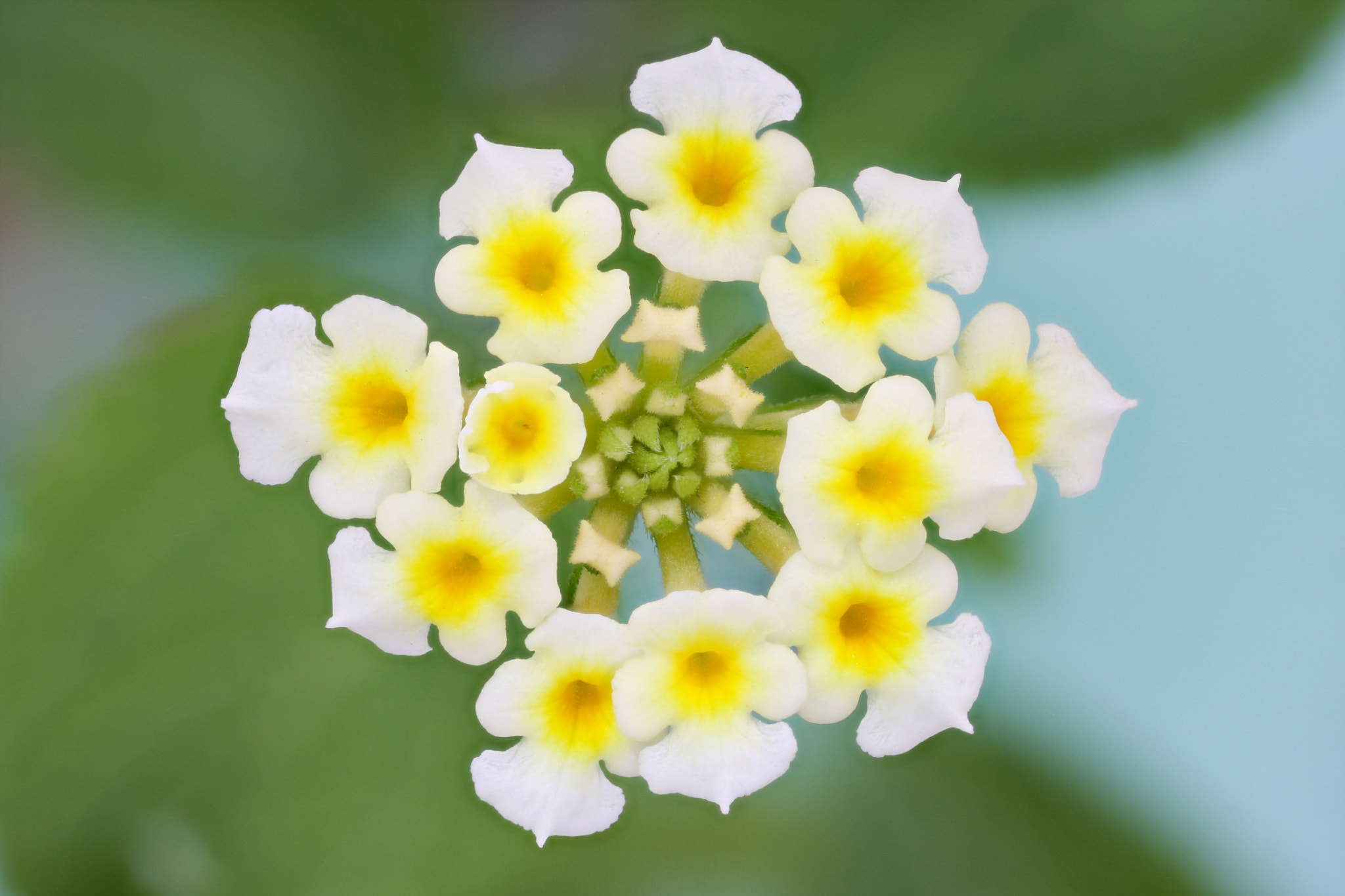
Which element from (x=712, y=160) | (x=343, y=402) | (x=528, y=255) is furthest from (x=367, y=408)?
(x=712, y=160)

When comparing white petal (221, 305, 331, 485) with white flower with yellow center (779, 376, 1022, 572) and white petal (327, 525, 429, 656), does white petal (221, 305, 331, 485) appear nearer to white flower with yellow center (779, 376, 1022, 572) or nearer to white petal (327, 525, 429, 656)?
white petal (327, 525, 429, 656)

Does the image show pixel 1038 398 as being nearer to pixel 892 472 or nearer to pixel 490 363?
pixel 892 472

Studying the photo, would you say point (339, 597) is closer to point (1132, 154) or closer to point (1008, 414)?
point (1008, 414)

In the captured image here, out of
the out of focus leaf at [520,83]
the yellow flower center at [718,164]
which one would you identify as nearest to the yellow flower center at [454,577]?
the yellow flower center at [718,164]

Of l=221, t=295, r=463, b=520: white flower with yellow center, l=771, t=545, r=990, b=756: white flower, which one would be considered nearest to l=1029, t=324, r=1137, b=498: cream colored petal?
l=771, t=545, r=990, b=756: white flower

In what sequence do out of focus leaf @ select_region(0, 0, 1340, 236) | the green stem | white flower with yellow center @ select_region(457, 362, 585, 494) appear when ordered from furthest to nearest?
out of focus leaf @ select_region(0, 0, 1340, 236) → the green stem → white flower with yellow center @ select_region(457, 362, 585, 494)

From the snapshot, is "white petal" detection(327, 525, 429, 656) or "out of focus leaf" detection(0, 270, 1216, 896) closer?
"white petal" detection(327, 525, 429, 656)

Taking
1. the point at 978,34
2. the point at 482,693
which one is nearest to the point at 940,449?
the point at 482,693
